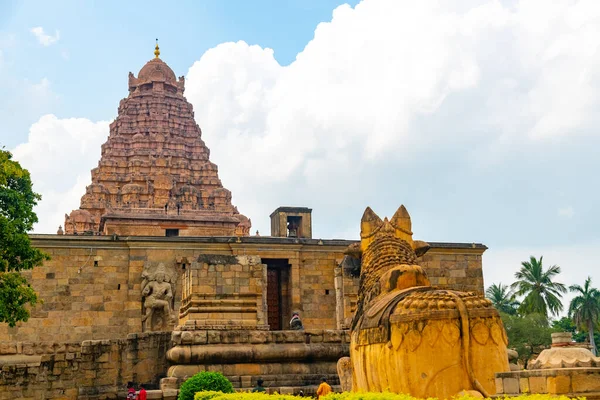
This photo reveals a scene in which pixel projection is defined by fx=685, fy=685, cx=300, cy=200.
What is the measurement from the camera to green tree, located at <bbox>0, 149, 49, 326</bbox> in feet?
52.7

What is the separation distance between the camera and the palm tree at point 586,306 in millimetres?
45781

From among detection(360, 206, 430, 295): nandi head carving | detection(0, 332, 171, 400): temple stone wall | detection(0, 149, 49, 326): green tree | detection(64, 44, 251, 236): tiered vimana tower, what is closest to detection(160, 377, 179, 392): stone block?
detection(0, 332, 171, 400): temple stone wall

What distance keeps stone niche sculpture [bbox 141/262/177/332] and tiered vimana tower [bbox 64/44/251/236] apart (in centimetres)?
1774

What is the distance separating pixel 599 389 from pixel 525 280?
43.4 metres

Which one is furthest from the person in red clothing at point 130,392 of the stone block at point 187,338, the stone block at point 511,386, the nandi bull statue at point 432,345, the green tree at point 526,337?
the green tree at point 526,337

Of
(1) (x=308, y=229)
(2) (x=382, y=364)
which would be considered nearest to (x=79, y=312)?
(1) (x=308, y=229)

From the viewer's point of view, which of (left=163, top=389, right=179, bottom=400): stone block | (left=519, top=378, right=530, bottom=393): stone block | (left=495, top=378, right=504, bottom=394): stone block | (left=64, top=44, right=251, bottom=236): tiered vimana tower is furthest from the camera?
(left=64, top=44, right=251, bottom=236): tiered vimana tower

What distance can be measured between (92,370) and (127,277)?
27.8 feet

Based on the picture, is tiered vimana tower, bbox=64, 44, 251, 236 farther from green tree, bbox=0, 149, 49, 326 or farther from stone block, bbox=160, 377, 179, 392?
stone block, bbox=160, 377, 179, 392

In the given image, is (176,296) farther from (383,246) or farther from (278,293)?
(383,246)

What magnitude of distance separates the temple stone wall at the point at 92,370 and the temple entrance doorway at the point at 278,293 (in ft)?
29.6

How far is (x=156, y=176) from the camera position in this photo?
47875mm

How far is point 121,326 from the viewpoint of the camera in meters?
23.0

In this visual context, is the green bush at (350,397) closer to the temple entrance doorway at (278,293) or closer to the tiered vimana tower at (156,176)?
the temple entrance doorway at (278,293)
